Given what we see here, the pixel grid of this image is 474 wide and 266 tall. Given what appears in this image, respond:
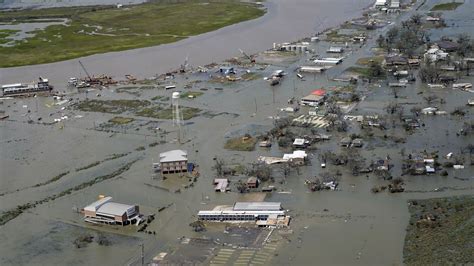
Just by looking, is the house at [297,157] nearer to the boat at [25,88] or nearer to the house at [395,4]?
the boat at [25,88]

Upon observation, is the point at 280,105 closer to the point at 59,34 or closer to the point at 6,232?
the point at 6,232

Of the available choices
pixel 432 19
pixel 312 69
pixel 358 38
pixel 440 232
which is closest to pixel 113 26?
pixel 358 38

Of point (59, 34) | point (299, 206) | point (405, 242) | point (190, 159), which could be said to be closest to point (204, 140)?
point (190, 159)

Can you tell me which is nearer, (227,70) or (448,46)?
(227,70)

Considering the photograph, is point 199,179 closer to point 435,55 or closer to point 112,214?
point 112,214

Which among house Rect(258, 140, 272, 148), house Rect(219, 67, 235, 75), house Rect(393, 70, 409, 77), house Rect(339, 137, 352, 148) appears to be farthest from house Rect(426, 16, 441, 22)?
house Rect(258, 140, 272, 148)

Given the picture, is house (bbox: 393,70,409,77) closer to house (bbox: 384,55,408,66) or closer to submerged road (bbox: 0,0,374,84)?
house (bbox: 384,55,408,66)
